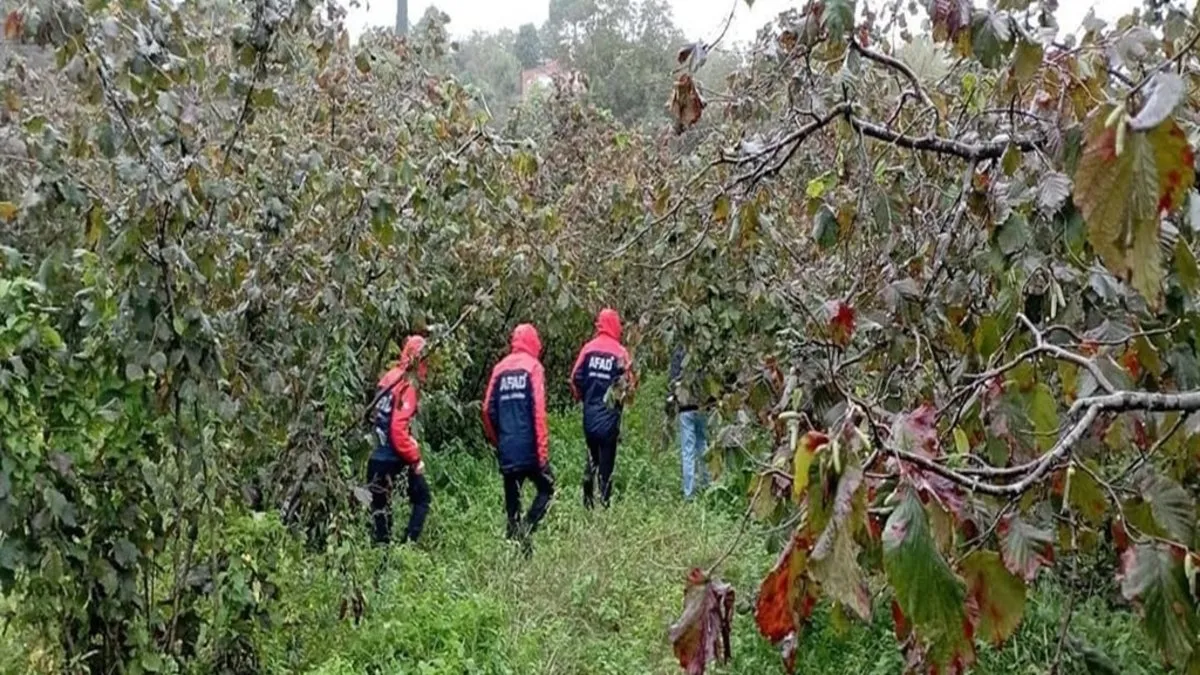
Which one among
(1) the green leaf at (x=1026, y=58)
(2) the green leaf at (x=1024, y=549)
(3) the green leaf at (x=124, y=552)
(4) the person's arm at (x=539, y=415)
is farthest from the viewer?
(4) the person's arm at (x=539, y=415)

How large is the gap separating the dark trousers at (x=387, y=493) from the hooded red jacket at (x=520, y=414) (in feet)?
1.81

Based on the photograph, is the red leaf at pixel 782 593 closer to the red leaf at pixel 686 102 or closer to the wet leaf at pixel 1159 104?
the wet leaf at pixel 1159 104

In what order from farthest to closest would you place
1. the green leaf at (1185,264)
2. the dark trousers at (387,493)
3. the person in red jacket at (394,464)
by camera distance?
the dark trousers at (387,493) → the person in red jacket at (394,464) → the green leaf at (1185,264)

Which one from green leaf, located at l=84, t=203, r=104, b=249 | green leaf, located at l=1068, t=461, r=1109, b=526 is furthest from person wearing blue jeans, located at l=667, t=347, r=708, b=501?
green leaf, located at l=1068, t=461, r=1109, b=526

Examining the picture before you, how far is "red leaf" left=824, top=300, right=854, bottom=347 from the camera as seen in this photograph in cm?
296

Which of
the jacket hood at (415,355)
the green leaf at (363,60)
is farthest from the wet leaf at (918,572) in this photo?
the jacket hood at (415,355)

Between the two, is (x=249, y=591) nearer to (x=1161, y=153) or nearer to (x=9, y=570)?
(x=9, y=570)

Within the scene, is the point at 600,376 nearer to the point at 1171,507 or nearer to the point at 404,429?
the point at 404,429

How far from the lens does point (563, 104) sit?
38.2ft

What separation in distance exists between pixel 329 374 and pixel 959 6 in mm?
3389

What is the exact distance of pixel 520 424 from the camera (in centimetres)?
696

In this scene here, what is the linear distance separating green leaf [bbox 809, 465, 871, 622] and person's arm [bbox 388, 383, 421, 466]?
5416 millimetres

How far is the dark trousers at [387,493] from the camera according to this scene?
673cm

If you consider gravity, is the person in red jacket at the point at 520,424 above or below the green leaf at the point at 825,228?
below
